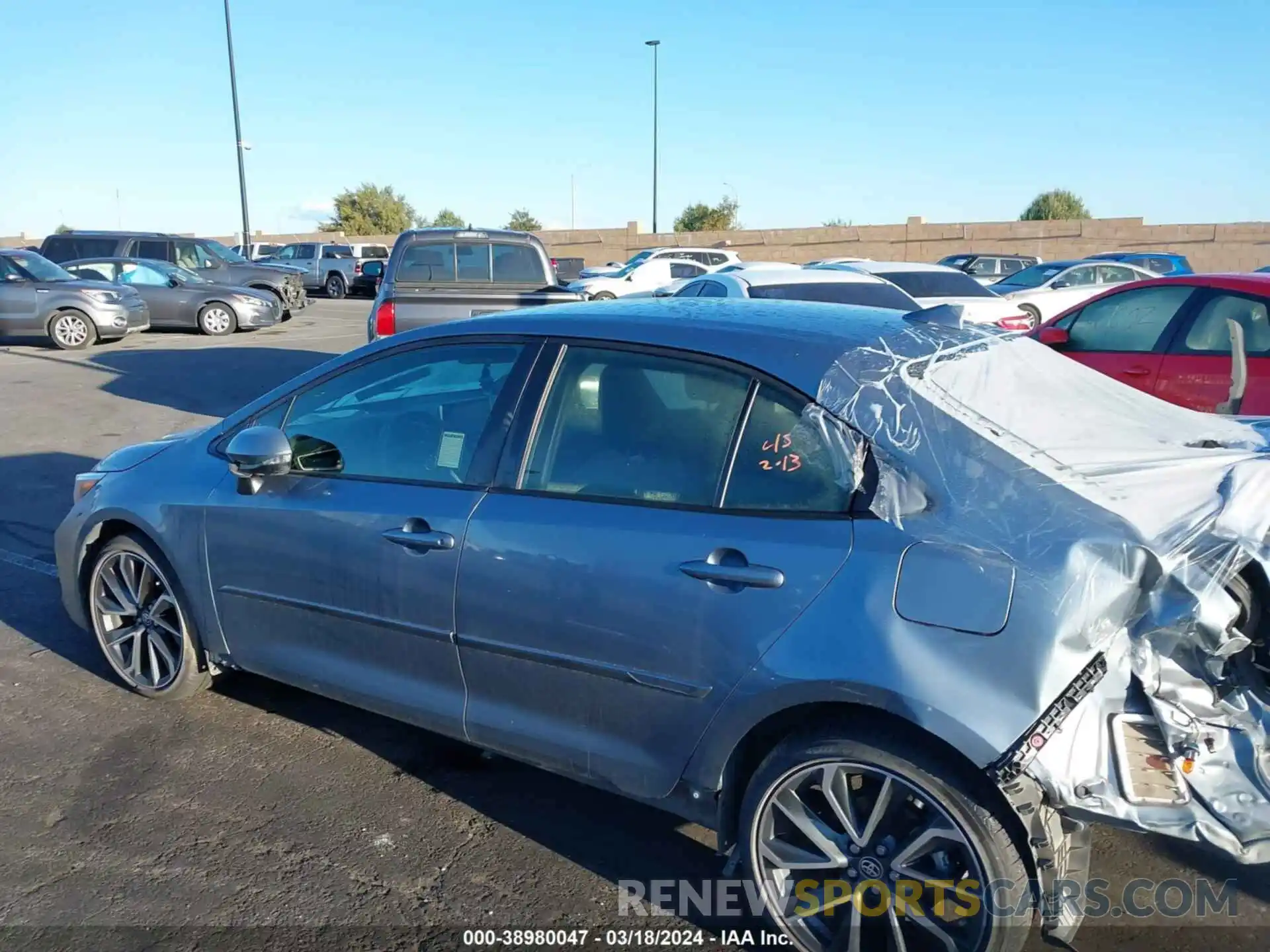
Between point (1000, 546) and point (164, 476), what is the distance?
3252mm

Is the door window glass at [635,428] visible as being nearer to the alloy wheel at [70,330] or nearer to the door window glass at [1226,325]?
the door window glass at [1226,325]

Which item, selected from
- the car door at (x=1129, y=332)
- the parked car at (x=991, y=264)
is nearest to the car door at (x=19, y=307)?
the car door at (x=1129, y=332)

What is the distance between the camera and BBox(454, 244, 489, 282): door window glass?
1091cm

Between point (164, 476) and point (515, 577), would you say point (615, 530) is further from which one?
point (164, 476)

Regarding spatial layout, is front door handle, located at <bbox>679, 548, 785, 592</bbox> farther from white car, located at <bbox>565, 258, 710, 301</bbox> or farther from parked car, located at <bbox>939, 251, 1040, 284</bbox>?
parked car, located at <bbox>939, 251, 1040, 284</bbox>

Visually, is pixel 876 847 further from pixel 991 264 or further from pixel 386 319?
pixel 991 264

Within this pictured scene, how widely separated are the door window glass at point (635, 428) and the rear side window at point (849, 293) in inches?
207

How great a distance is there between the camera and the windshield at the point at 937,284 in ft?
38.5

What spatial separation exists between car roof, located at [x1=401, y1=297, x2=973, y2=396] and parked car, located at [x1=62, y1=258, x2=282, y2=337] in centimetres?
1603

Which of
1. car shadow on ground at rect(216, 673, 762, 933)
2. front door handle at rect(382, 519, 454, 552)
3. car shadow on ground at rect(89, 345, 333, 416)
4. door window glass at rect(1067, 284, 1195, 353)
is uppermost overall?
door window glass at rect(1067, 284, 1195, 353)

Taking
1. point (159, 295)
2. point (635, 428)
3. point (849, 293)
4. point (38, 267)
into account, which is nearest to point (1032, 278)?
point (849, 293)

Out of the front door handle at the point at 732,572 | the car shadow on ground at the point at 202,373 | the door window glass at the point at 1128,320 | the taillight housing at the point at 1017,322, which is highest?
the door window glass at the point at 1128,320

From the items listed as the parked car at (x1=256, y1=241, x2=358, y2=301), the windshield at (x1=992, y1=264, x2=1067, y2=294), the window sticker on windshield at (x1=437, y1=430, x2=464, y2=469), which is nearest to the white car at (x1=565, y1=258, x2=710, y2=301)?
the windshield at (x1=992, y1=264, x2=1067, y2=294)

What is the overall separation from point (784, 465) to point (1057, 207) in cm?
6884
